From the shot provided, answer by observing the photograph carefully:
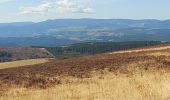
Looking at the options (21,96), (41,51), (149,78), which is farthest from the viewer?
(41,51)

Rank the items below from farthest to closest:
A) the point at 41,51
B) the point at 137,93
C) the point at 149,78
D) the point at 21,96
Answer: the point at 41,51, the point at 149,78, the point at 21,96, the point at 137,93

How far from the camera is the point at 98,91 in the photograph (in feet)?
61.2

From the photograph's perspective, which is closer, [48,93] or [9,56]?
[48,93]

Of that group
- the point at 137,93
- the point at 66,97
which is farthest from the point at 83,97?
the point at 137,93

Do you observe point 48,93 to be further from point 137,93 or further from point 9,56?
point 9,56

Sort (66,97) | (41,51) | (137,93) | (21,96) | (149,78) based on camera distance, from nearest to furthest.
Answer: (137,93) → (66,97) → (21,96) → (149,78) → (41,51)

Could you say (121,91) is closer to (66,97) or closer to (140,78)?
A: (66,97)

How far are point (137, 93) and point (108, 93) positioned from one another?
4.89ft

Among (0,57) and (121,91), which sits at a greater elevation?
(121,91)

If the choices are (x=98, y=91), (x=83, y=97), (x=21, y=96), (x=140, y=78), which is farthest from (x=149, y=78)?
(x=21, y=96)

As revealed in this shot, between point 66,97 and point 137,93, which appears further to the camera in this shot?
point 66,97

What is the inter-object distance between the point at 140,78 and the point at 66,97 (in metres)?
5.02

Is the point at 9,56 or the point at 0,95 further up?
the point at 0,95

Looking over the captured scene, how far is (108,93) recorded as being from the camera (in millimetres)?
17609
